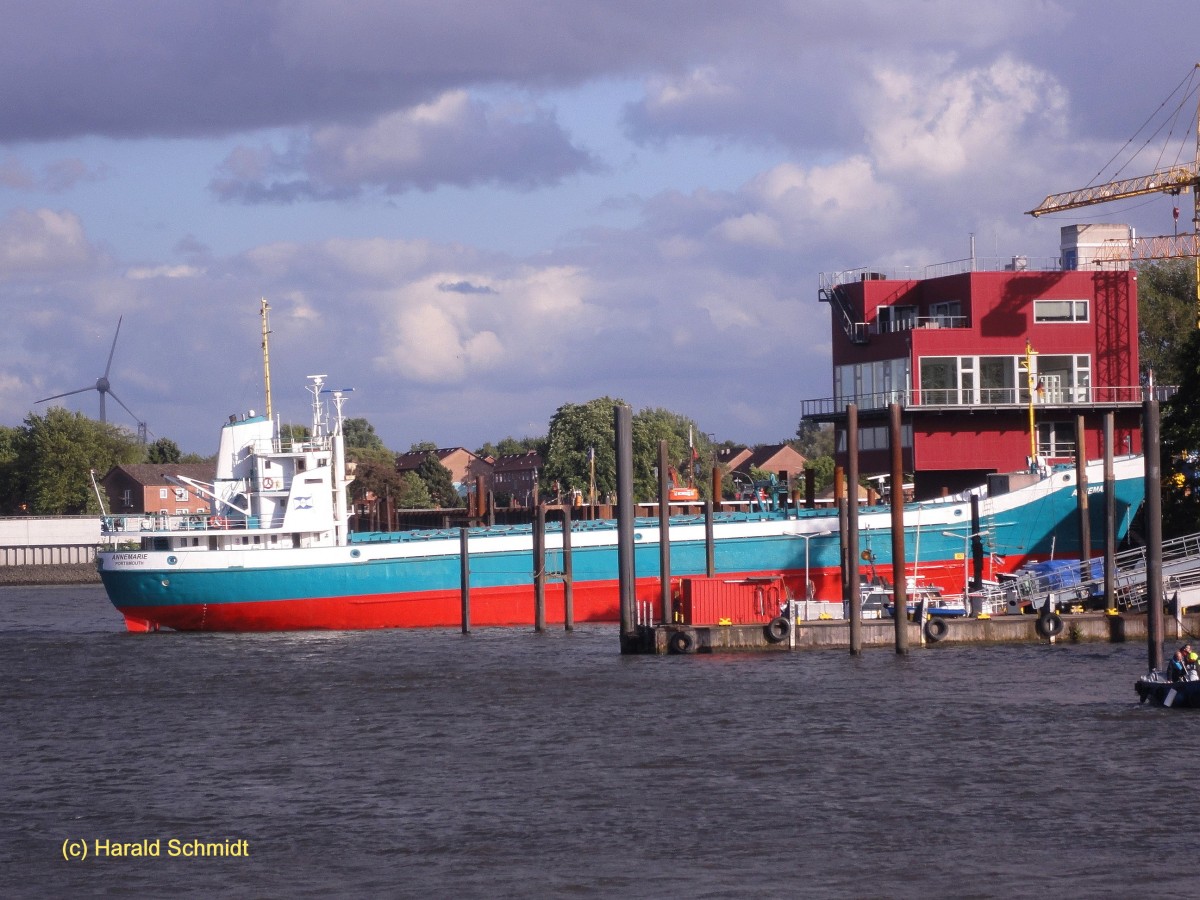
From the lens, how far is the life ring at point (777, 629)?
41500 mm

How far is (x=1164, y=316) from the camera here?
92.8m

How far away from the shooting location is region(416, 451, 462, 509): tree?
14988 cm

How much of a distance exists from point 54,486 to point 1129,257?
341ft

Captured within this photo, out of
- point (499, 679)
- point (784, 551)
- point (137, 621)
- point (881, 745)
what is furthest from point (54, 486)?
point (881, 745)

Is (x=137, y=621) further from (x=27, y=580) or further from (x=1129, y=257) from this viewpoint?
(x=27, y=580)

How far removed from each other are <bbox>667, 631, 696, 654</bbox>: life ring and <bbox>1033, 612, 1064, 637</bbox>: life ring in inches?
384

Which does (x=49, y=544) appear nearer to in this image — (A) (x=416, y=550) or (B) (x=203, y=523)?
(B) (x=203, y=523)

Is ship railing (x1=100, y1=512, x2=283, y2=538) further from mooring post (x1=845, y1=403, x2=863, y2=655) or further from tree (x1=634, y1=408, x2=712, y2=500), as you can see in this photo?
tree (x1=634, y1=408, x2=712, y2=500)

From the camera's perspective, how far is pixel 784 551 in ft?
189

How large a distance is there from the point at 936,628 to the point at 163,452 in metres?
136

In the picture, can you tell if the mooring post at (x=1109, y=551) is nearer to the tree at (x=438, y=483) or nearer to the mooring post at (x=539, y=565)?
the mooring post at (x=539, y=565)

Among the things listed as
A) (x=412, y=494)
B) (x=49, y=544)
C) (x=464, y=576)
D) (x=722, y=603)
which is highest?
(x=412, y=494)

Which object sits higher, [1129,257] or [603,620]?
[1129,257]

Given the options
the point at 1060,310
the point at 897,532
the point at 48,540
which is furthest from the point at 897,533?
the point at 48,540
